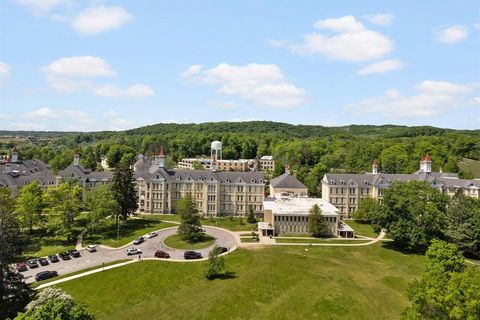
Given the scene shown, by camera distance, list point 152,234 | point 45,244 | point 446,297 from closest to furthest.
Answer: point 446,297 → point 45,244 → point 152,234

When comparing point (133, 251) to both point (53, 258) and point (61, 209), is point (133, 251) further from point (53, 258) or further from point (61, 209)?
point (61, 209)

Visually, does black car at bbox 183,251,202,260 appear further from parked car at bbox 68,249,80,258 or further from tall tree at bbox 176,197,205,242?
parked car at bbox 68,249,80,258

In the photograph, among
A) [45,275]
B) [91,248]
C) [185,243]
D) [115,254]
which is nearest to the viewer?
[45,275]

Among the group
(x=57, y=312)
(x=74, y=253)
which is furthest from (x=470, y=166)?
(x=57, y=312)

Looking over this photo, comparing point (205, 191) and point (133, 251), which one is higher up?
point (205, 191)

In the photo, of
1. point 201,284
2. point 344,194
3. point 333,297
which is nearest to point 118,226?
point 201,284

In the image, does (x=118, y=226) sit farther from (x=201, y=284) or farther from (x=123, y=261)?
(x=201, y=284)
